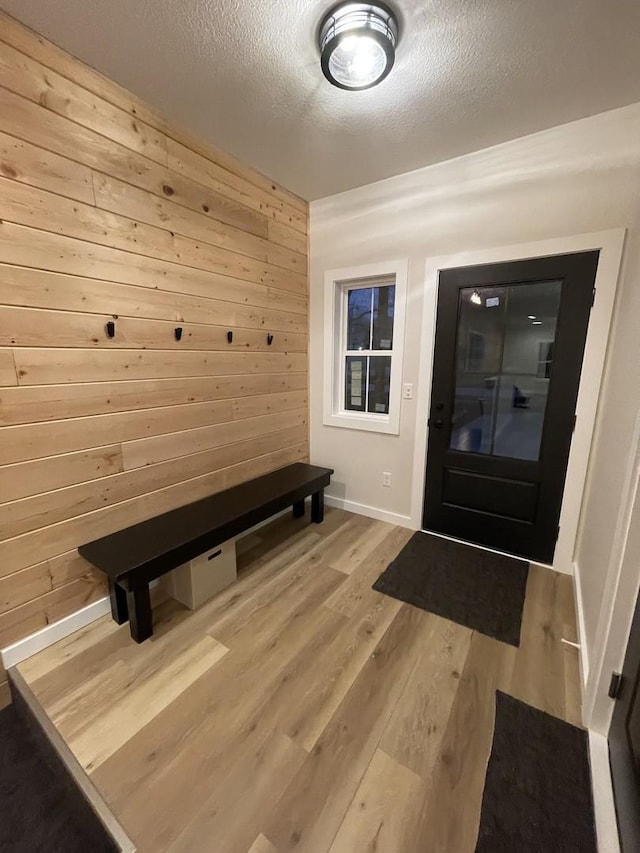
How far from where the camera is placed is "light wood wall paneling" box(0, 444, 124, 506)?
1.50m

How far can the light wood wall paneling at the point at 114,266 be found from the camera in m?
1.45

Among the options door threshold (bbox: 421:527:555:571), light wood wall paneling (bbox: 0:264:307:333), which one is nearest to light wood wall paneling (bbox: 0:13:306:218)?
light wood wall paneling (bbox: 0:264:307:333)

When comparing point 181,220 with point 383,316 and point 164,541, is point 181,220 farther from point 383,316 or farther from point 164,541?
point 164,541

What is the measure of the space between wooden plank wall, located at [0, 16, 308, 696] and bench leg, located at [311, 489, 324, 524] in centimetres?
74

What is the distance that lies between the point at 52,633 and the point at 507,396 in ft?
9.46

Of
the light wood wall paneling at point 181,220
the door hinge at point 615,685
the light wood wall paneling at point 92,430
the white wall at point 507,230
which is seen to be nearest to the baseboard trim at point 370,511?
the white wall at point 507,230

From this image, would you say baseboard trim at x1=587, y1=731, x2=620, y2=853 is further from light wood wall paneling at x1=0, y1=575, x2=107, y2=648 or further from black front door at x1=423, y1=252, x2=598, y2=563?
light wood wall paneling at x1=0, y1=575, x2=107, y2=648

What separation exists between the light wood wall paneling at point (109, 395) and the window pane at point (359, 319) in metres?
0.93

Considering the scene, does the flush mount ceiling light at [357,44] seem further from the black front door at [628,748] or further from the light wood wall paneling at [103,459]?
the black front door at [628,748]

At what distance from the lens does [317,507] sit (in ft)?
9.55

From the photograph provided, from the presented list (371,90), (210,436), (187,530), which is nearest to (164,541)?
(187,530)

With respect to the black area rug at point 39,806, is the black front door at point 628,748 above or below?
above

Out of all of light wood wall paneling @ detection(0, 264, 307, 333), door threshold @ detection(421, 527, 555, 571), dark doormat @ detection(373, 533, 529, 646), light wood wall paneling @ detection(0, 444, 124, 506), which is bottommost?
dark doormat @ detection(373, 533, 529, 646)

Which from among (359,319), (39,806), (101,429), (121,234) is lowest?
(39,806)
